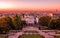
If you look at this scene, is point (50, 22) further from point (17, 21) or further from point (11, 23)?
point (11, 23)

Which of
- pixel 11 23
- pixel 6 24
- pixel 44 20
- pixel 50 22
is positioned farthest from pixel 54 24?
Result: pixel 6 24

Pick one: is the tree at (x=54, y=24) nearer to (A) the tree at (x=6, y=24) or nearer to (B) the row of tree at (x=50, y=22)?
(B) the row of tree at (x=50, y=22)

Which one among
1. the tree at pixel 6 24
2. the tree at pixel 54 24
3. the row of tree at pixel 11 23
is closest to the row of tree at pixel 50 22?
the tree at pixel 54 24

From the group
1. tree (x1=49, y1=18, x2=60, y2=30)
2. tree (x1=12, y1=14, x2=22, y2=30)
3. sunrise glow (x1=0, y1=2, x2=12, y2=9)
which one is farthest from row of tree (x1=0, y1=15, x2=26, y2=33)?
tree (x1=49, y1=18, x2=60, y2=30)

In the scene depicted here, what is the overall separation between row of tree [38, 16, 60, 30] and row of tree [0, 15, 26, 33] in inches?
22.6

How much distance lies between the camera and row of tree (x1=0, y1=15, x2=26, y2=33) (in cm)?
520

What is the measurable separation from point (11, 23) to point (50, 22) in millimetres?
1131

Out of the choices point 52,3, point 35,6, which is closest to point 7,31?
point 35,6

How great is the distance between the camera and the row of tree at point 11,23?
520cm

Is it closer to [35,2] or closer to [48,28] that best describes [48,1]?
[35,2]

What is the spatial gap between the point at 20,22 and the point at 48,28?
851mm

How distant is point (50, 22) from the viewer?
5.50 m

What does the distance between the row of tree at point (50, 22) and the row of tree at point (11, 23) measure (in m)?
0.57

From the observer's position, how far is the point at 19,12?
20.3ft
